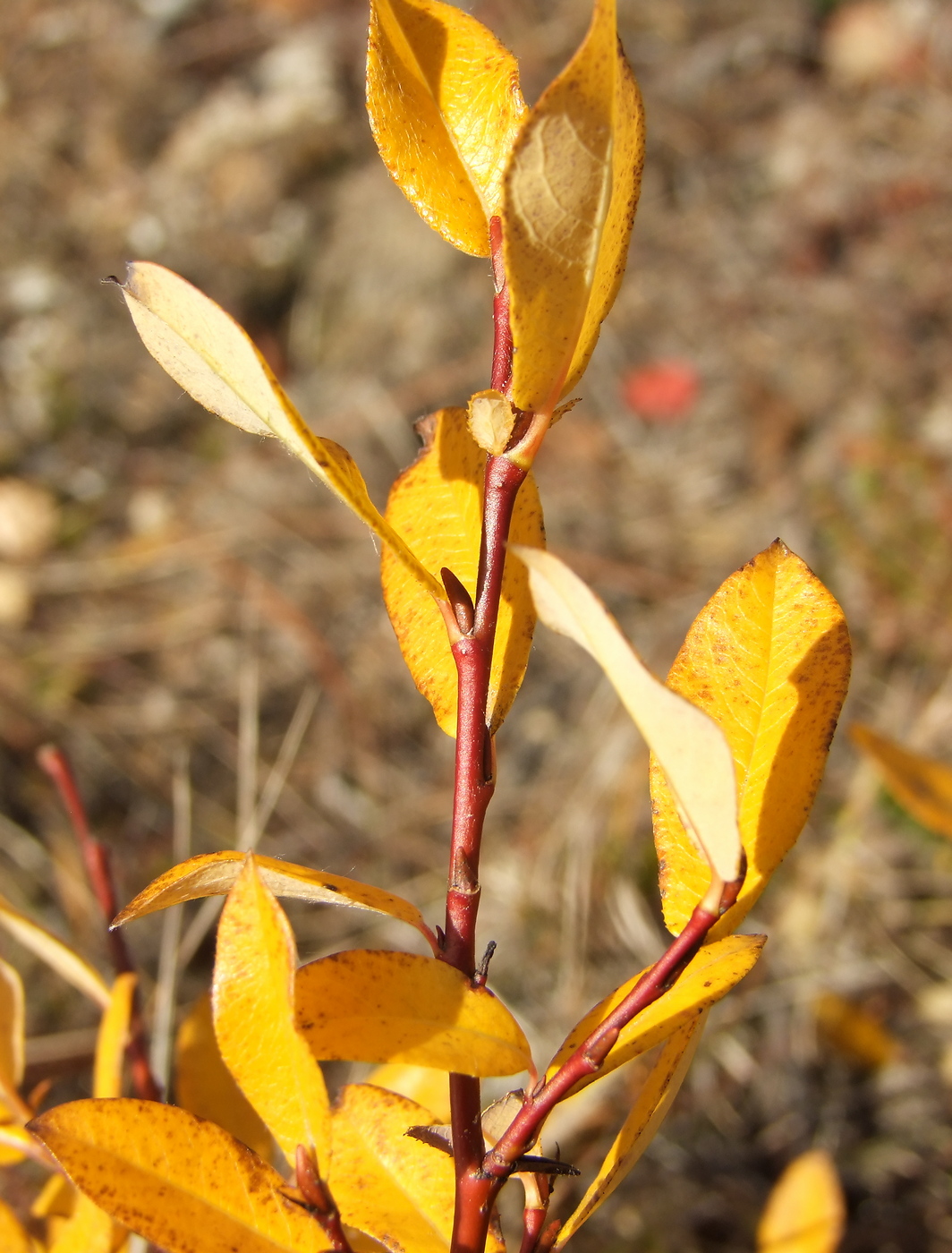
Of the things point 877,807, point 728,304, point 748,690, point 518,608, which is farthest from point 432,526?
point 728,304

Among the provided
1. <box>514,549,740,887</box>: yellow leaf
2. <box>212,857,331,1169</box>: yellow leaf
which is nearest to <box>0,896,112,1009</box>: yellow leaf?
<box>212,857,331,1169</box>: yellow leaf

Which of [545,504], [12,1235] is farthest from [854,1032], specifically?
[12,1235]

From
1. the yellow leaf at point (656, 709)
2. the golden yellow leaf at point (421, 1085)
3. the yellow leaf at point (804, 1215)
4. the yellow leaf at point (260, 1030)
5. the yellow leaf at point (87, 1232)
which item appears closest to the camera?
the yellow leaf at point (656, 709)

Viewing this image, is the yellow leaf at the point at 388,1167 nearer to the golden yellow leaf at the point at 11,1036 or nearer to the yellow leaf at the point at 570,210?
the golden yellow leaf at the point at 11,1036

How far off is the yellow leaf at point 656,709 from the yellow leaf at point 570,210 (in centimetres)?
11

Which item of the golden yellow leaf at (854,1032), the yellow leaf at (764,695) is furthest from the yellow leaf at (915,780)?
the golden yellow leaf at (854,1032)

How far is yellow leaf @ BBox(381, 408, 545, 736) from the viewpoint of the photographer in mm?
506

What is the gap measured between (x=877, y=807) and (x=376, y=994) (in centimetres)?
153

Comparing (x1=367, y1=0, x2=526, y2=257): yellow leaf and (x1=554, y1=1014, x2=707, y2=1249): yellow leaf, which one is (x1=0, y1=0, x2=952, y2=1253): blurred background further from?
(x1=367, y1=0, x2=526, y2=257): yellow leaf

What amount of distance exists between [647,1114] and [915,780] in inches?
17.2

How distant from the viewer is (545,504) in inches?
88.7

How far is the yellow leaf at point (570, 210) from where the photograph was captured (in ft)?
1.13

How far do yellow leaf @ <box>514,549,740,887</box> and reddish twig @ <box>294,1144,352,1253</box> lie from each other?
24 cm

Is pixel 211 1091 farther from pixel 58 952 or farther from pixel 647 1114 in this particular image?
pixel 647 1114
